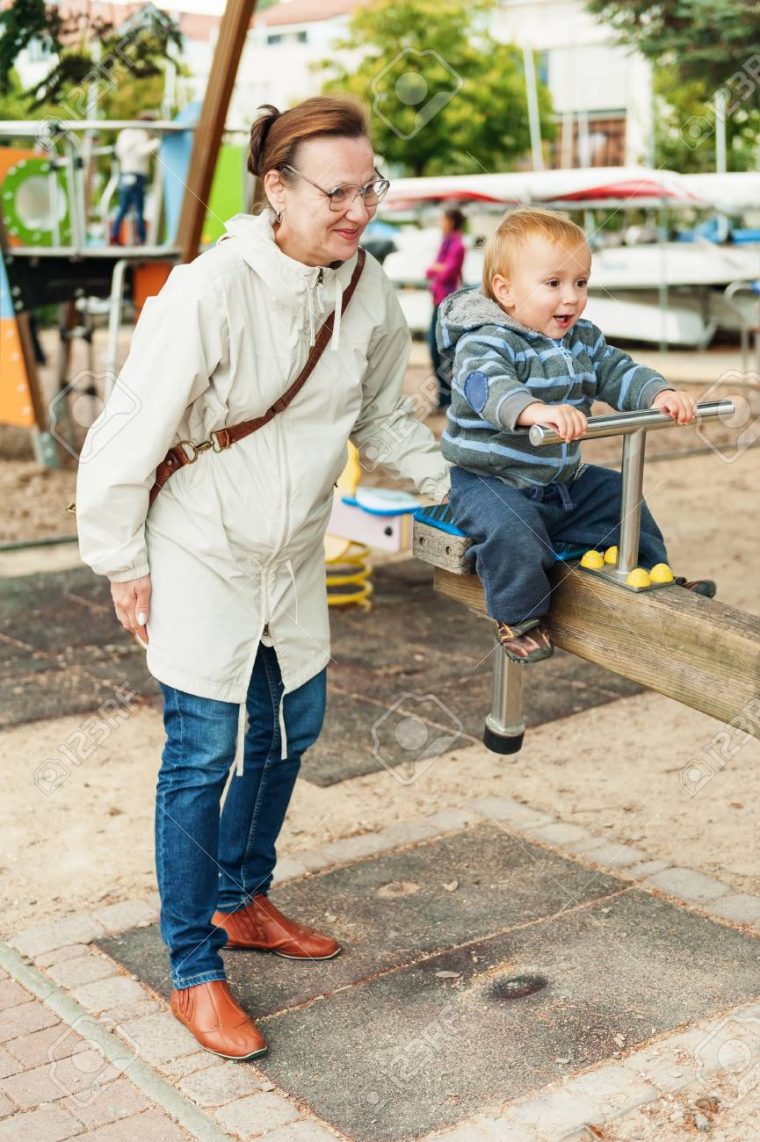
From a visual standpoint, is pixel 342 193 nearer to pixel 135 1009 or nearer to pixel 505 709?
pixel 505 709

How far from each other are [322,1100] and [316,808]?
5.41 ft

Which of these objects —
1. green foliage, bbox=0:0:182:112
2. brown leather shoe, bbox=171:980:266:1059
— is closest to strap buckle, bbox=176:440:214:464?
brown leather shoe, bbox=171:980:266:1059

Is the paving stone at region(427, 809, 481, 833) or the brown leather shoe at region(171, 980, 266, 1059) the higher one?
the brown leather shoe at region(171, 980, 266, 1059)

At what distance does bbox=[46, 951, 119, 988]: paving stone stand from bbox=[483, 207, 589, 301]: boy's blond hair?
187 centimetres

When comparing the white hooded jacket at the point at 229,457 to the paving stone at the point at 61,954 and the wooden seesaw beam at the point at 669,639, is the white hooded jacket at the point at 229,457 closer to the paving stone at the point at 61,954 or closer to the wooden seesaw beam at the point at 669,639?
the wooden seesaw beam at the point at 669,639

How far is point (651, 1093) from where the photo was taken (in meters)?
2.83

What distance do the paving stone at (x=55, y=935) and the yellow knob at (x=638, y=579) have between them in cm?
169

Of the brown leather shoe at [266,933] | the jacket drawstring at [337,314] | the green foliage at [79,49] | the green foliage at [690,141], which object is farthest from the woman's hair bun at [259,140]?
the green foliage at [690,141]

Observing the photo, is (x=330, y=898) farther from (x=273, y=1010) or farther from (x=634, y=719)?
(x=634, y=719)

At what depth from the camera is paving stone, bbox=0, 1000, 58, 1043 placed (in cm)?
312

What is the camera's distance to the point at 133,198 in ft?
38.6

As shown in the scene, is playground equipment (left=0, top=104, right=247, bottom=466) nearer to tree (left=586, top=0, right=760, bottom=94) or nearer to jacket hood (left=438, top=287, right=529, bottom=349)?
tree (left=586, top=0, right=760, bottom=94)

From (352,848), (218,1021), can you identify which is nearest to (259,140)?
(218,1021)

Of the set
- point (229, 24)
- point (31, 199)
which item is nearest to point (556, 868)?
point (229, 24)
